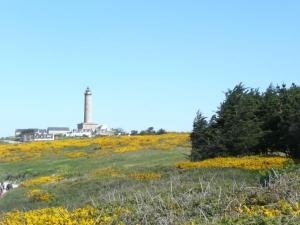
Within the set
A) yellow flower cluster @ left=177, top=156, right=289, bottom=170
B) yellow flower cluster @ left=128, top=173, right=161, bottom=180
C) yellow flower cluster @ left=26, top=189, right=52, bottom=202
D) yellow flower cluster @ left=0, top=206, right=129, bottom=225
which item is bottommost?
yellow flower cluster @ left=26, top=189, right=52, bottom=202

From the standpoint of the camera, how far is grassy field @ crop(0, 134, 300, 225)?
9.52 metres

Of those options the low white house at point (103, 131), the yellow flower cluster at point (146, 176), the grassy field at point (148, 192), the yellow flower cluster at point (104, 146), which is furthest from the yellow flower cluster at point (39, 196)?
the low white house at point (103, 131)

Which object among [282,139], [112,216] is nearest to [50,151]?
[282,139]

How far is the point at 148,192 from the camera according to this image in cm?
1247

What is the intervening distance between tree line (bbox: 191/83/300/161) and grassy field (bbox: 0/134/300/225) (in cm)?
386

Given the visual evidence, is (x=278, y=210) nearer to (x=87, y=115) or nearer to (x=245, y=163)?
(x=245, y=163)

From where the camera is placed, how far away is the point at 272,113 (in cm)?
2984

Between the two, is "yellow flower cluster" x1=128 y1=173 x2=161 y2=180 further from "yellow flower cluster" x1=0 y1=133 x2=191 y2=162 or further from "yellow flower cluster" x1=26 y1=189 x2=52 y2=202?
"yellow flower cluster" x1=0 y1=133 x2=191 y2=162

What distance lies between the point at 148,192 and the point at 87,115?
103m

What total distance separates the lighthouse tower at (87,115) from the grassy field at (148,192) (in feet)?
204

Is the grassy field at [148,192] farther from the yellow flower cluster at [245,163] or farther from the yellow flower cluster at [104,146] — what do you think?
the yellow flower cluster at [104,146]

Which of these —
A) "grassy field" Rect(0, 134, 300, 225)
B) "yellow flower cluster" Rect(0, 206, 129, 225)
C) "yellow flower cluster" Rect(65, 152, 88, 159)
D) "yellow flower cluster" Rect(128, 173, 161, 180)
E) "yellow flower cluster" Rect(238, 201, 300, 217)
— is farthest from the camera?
"yellow flower cluster" Rect(65, 152, 88, 159)

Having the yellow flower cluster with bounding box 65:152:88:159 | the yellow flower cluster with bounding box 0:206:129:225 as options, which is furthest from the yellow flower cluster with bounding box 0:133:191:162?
the yellow flower cluster with bounding box 0:206:129:225

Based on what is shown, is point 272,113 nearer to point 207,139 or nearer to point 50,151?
point 207,139
